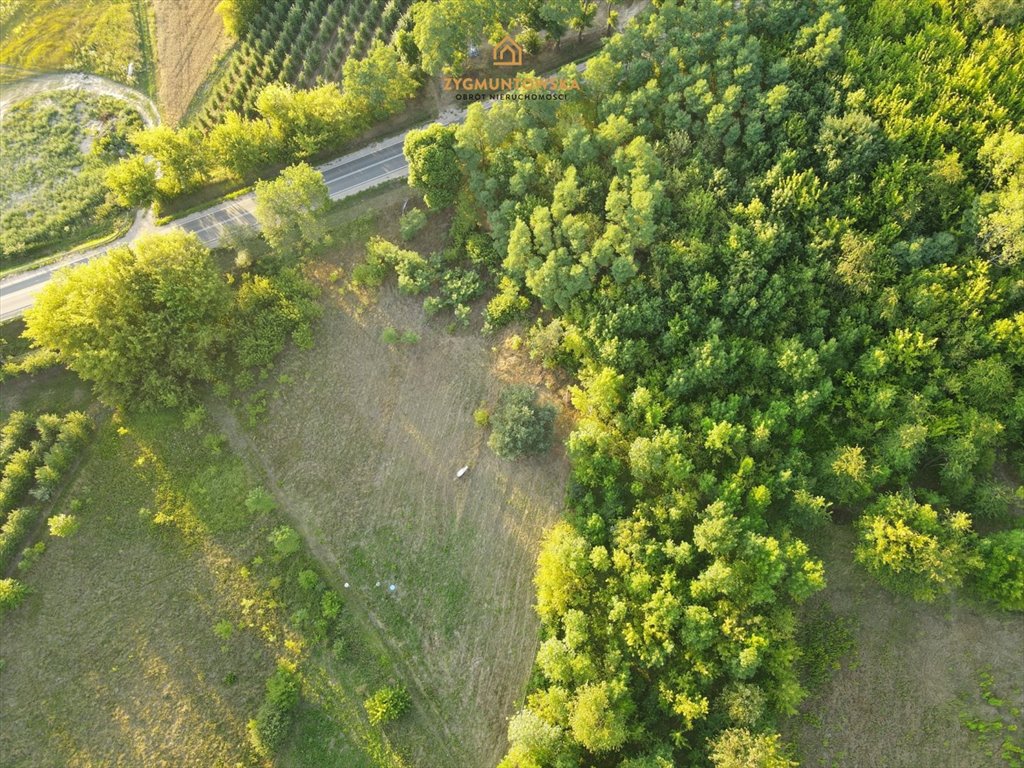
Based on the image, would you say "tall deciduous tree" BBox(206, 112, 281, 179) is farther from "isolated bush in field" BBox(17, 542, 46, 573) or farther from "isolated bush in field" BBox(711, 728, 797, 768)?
"isolated bush in field" BBox(711, 728, 797, 768)

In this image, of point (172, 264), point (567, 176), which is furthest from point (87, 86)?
point (567, 176)

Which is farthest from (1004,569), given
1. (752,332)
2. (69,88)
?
(69,88)

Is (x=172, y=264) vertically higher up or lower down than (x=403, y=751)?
higher up

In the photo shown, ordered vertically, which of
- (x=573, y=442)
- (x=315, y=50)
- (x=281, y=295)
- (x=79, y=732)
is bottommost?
(x=79, y=732)

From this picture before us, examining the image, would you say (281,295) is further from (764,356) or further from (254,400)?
(764,356)

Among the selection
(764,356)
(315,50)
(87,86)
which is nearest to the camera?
(764,356)

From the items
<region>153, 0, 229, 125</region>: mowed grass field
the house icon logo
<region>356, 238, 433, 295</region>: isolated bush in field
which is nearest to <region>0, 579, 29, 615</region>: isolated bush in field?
<region>356, 238, 433, 295</region>: isolated bush in field

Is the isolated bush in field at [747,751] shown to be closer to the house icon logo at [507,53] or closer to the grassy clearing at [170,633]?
the grassy clearing at [170,633]
